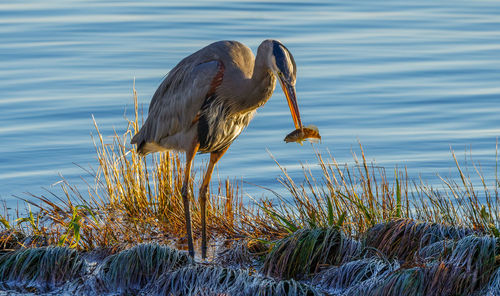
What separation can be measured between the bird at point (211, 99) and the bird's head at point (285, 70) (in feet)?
0.26

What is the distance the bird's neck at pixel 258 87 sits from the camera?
697cm

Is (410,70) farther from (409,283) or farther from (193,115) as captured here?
(409,283)

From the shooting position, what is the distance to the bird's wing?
727 cm

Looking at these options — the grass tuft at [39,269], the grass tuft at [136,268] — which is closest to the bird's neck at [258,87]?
the grass tuft at [136,268]

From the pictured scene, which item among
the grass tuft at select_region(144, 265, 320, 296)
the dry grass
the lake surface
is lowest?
the grass tuft at select_region(144, 265, 320, 296)

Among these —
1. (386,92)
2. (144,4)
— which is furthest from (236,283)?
(144,4)

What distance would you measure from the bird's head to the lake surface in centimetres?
311

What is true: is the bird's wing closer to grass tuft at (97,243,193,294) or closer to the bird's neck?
the bird's neck

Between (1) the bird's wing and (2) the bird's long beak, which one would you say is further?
(1) the bird's wing

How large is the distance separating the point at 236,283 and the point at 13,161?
18.8 ft

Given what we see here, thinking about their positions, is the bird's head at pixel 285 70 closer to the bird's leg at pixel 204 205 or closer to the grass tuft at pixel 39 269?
the bird's leg at pixel 204 205

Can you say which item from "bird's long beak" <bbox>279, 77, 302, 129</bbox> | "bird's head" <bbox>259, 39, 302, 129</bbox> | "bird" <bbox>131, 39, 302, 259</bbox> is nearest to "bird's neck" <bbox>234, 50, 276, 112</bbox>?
"bird" <bbox>131, 39, 302, 259</bbox>

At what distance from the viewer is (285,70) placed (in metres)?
6.59

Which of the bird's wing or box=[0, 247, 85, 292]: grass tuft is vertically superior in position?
the bird's wing
